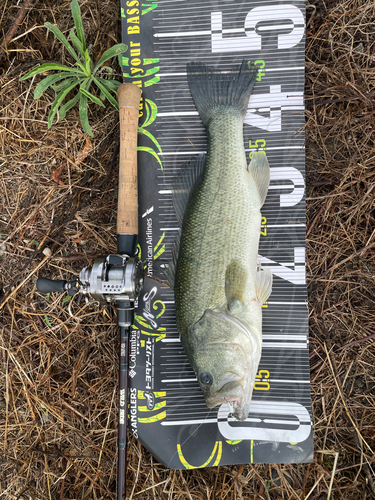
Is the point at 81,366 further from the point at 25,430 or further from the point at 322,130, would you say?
the point at 322,130

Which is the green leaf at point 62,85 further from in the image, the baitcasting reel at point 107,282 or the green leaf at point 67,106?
the baitcasting reel at point 107,282

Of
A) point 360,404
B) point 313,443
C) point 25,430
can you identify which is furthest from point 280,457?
point 25,430

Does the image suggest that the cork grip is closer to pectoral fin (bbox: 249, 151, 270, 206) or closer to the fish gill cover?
the fish gill cover

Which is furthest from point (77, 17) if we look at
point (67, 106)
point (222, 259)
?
point (222, 259)

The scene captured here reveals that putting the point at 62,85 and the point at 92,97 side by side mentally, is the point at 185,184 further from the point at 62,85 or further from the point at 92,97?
the point at 62,85

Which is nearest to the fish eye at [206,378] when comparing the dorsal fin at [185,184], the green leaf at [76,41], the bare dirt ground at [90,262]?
the bare dirt ground at [90,262]

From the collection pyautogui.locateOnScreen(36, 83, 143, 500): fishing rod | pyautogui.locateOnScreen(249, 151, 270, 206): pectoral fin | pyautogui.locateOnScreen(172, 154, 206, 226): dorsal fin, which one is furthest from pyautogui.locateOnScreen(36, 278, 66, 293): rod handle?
pyautogui.locateOnScreen(249, 151, 270, 206): pectoral fin
